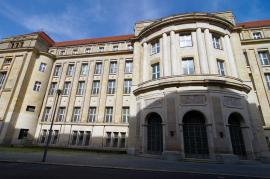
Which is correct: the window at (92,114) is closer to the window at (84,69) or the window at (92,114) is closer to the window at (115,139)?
the window at (115,139)

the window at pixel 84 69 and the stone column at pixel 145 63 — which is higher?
the window at pixel 84 69

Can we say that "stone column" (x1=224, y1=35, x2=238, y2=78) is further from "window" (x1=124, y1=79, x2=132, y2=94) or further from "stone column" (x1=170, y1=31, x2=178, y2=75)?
"window" (x1=124, y1=79, x2=132, y2=94)

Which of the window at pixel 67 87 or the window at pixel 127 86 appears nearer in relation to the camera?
the window at pixel 127 86

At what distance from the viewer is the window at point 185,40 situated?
61.3 feet

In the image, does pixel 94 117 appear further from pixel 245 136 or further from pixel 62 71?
pixel 245 136

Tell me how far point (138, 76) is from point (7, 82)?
22134mm

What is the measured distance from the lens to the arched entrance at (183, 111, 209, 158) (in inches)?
567

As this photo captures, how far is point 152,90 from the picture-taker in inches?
695

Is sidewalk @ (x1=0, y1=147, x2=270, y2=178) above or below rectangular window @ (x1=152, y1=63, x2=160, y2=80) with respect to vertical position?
below

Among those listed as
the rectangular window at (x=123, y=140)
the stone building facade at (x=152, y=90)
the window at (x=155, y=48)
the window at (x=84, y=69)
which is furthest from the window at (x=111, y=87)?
the window at (x=155, y=48)

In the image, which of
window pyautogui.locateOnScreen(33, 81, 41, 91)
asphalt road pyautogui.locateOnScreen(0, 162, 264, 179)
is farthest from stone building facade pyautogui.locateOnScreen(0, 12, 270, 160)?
asphalt road pyautogui.locateOnScreen(0, 162, 264, 179)

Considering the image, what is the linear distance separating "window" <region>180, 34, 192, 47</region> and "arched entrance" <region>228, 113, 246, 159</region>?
29.7 ft

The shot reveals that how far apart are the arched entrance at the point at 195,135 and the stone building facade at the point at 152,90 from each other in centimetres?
9

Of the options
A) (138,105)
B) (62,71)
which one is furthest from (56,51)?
(138,105)
